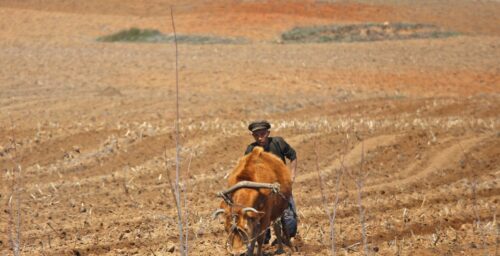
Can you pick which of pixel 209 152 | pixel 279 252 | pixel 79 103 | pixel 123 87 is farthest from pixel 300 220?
pixel 123 87

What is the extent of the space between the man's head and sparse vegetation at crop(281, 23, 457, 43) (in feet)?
106

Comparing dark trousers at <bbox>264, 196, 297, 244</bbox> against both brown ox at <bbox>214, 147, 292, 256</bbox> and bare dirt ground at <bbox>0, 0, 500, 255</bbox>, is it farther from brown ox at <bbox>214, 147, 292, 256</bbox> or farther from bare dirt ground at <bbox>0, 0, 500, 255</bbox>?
brown ox at <bbox>214, 147, 292, 256</bbox>

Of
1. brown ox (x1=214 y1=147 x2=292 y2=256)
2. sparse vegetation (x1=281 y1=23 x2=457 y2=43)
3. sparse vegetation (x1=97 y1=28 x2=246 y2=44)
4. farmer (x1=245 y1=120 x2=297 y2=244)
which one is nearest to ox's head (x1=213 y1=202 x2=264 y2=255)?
brown ox (x1=214 y1=147 x2=292 y2=256)

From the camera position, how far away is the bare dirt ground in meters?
12.1

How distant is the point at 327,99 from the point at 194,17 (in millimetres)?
20259

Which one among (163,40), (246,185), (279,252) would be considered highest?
(246,185)

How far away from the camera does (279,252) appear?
10547 mm

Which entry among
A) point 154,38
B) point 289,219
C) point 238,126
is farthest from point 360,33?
point 289,219

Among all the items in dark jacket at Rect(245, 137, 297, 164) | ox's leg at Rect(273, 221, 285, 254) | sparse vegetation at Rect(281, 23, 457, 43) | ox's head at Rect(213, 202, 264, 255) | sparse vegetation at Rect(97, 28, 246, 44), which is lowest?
sparse vegetation at Rect(97, 28, 246, 44)

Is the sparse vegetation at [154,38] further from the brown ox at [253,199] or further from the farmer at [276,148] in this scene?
the brown ox at [253,199]

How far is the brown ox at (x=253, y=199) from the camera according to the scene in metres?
9.02

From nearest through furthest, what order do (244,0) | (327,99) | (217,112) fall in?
(217,112)
(327,99)
(244,0)

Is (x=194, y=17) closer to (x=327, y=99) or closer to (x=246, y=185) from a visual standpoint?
(x=327, y=99)

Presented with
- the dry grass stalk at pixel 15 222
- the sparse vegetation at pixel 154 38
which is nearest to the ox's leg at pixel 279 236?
the dry grass stalk at pixel 15 222
